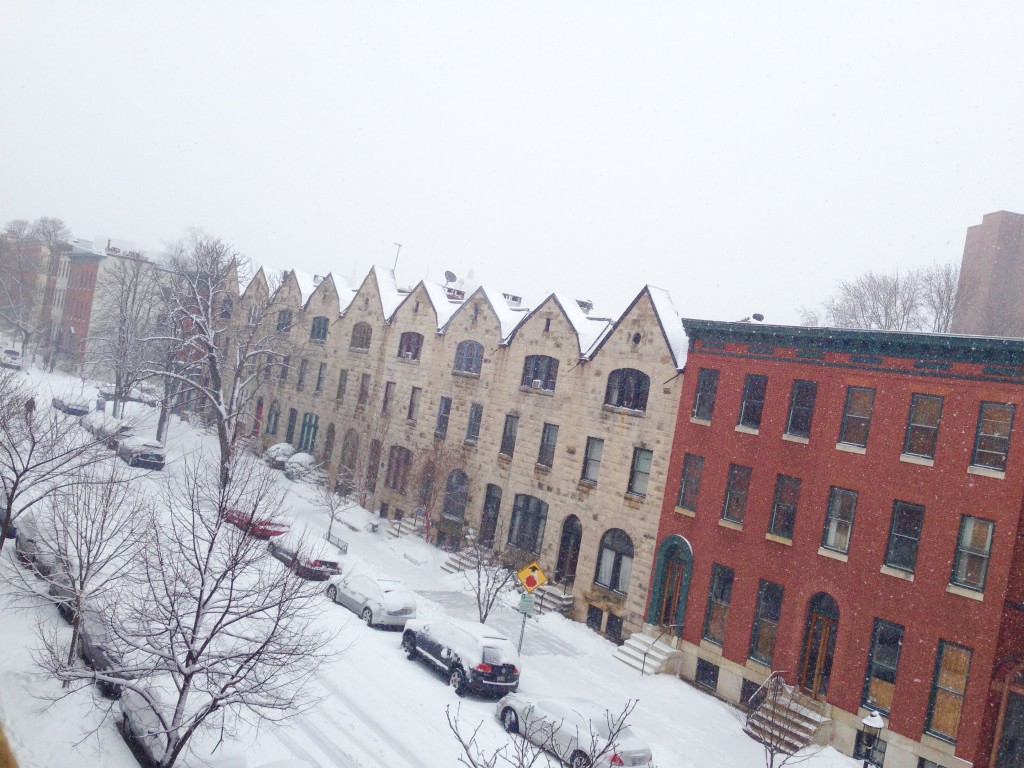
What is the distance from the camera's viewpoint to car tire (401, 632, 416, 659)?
73.5 feet

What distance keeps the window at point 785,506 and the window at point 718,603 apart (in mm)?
2295

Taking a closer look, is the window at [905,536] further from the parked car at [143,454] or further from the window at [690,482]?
the parked car at [143,454]

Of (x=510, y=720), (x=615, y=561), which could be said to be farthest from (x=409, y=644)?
(x=615, y=561)

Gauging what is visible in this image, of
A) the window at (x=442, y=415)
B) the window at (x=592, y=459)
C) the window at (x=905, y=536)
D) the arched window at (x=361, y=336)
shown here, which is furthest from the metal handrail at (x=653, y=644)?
the arched window at (x=361, y=336)

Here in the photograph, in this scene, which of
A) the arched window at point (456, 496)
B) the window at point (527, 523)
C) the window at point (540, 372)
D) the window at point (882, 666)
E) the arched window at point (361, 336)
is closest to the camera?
the window at point (882, 666)

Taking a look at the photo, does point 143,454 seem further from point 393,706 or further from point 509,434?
point 393,706

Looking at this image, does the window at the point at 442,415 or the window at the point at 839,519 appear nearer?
the window at the point at 839,519

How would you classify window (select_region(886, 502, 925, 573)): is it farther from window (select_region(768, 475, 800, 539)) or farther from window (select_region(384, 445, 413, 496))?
window (select_region(384, 445, 413, 496))

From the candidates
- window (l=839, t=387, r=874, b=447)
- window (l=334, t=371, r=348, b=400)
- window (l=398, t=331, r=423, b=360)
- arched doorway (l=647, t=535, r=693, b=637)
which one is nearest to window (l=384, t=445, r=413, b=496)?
window (l=398, t=331, r=423, b=360)

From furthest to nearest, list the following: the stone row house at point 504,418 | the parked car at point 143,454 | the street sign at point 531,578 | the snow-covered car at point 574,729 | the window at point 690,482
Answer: the parked car at point 143,454 < the stone row house at point 504,418 < the window at point 690,482 < the street sign at point 531,578 < the snow-covered car at point 574,729

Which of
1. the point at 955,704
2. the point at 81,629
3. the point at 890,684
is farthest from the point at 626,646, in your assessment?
the point at 81,629

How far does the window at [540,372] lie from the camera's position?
1308 inches

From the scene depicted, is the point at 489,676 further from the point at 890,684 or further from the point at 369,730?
the point at 890,684

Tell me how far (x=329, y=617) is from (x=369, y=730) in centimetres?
746
